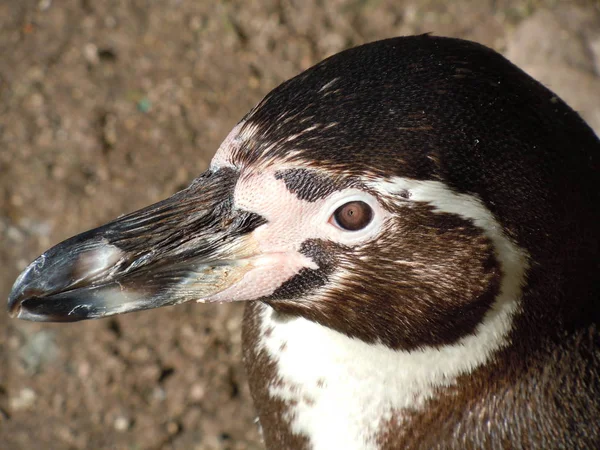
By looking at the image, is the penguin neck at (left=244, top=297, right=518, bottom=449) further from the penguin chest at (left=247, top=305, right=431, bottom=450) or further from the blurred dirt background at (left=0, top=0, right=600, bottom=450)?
the blurred dirt background at (left=0, top=0, right=600, bottom=450)

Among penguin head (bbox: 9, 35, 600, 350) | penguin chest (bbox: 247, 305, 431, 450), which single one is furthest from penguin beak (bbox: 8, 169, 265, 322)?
penguin chest (bbox: 247, 305, 431, 450)

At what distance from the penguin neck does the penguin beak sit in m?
0.26

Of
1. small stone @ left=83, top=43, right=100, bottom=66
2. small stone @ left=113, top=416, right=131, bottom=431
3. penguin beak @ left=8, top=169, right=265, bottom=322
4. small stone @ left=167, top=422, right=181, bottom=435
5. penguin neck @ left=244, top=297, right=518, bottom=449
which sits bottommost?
penguin neck @ left=244, top=297, right=518, bottom=449

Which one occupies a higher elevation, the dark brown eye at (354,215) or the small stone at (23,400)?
the small stone at (23,400)

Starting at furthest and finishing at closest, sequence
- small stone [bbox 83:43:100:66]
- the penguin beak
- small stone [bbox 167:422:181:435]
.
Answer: small stone [bbox 83:43:100:66] → small stone [bbox 167:422:181:435] → the penguin beak

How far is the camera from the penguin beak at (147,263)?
1326 mm

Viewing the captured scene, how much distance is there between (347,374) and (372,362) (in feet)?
0.22

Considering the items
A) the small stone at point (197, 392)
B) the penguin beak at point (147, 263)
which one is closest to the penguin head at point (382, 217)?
the penguin beak at point (147, 263)

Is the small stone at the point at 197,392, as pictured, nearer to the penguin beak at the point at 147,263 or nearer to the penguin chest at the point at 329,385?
the penguin chest at the point at 329,385

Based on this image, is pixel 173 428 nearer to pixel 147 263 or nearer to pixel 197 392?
pixel 197 392

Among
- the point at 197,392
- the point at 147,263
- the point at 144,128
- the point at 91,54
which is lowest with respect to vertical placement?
the point at 197,392

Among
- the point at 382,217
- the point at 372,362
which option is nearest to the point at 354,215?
the point at 382,217

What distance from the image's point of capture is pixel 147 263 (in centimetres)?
133

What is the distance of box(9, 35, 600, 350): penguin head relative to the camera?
3.87 feet
